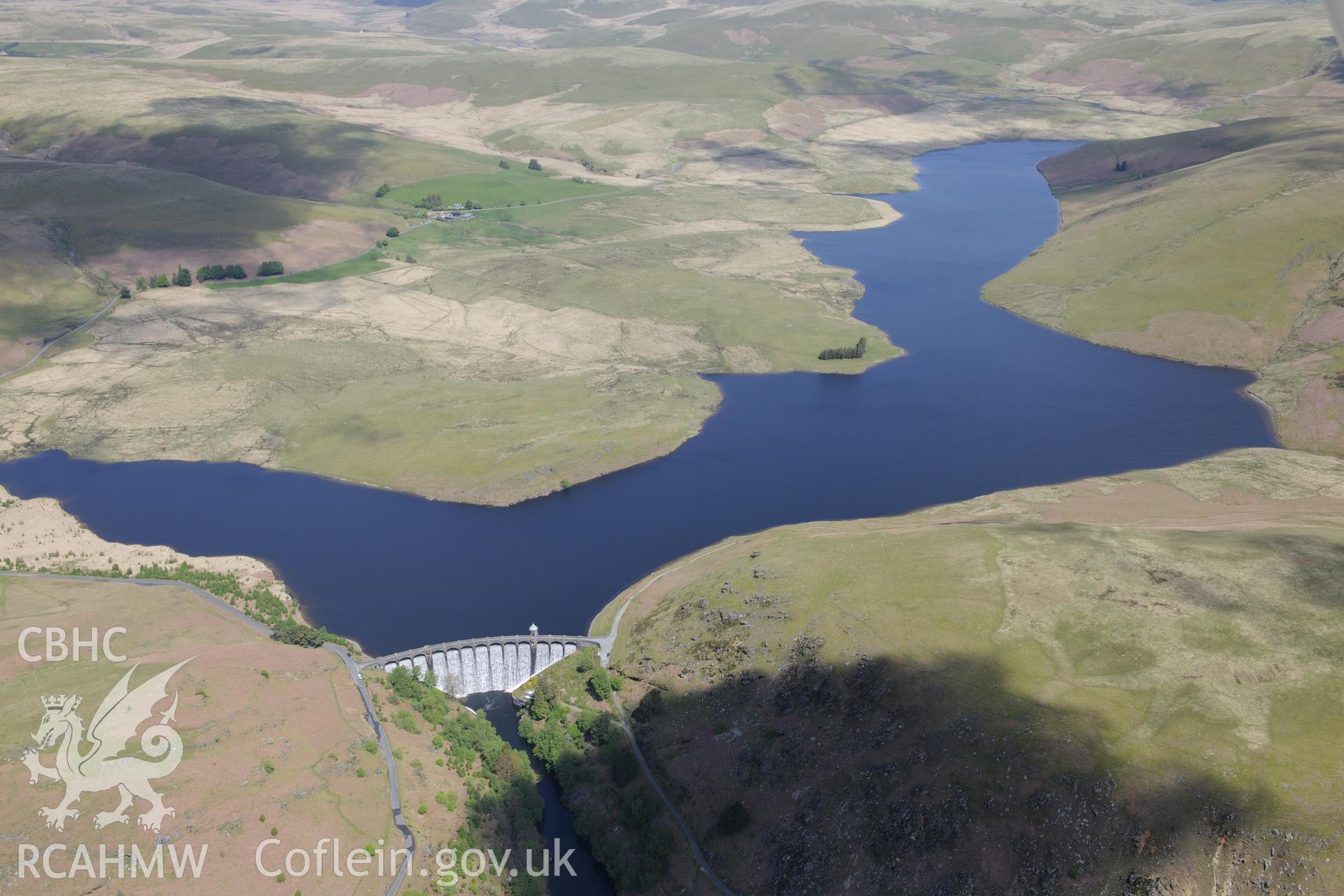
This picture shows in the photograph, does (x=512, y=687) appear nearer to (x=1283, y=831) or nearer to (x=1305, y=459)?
(x=1283, y=831)

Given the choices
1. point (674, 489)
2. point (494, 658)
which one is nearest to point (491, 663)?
point (494, 658)

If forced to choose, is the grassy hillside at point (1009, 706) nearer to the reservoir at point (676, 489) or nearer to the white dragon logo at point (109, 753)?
the reservoir at point (676, 489)

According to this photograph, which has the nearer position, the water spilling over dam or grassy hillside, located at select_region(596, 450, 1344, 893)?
grassy hillside, located at select_region(596, 450, 1344, 893)

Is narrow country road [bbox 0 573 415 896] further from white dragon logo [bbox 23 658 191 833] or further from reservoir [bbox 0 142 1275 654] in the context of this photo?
white dragon logo [bbox 23 658 191 833]

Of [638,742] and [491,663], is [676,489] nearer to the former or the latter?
[491,663]

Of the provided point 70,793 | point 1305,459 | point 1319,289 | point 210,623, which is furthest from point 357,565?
point 1319,289

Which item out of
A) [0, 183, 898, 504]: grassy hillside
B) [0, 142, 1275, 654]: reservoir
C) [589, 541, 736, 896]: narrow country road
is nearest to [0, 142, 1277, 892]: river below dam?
[0, 142, 1275, 654]: reservoir

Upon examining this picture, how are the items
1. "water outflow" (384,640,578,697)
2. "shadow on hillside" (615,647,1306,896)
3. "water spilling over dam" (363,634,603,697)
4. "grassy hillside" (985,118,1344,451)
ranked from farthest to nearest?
"grassy hillside" (985,118,1344,451)
"water outflow" (384,640,578,697)
"water spilling over dam" (363,634,603,697)
"shadow on hillside" (615,647,1306,896)
